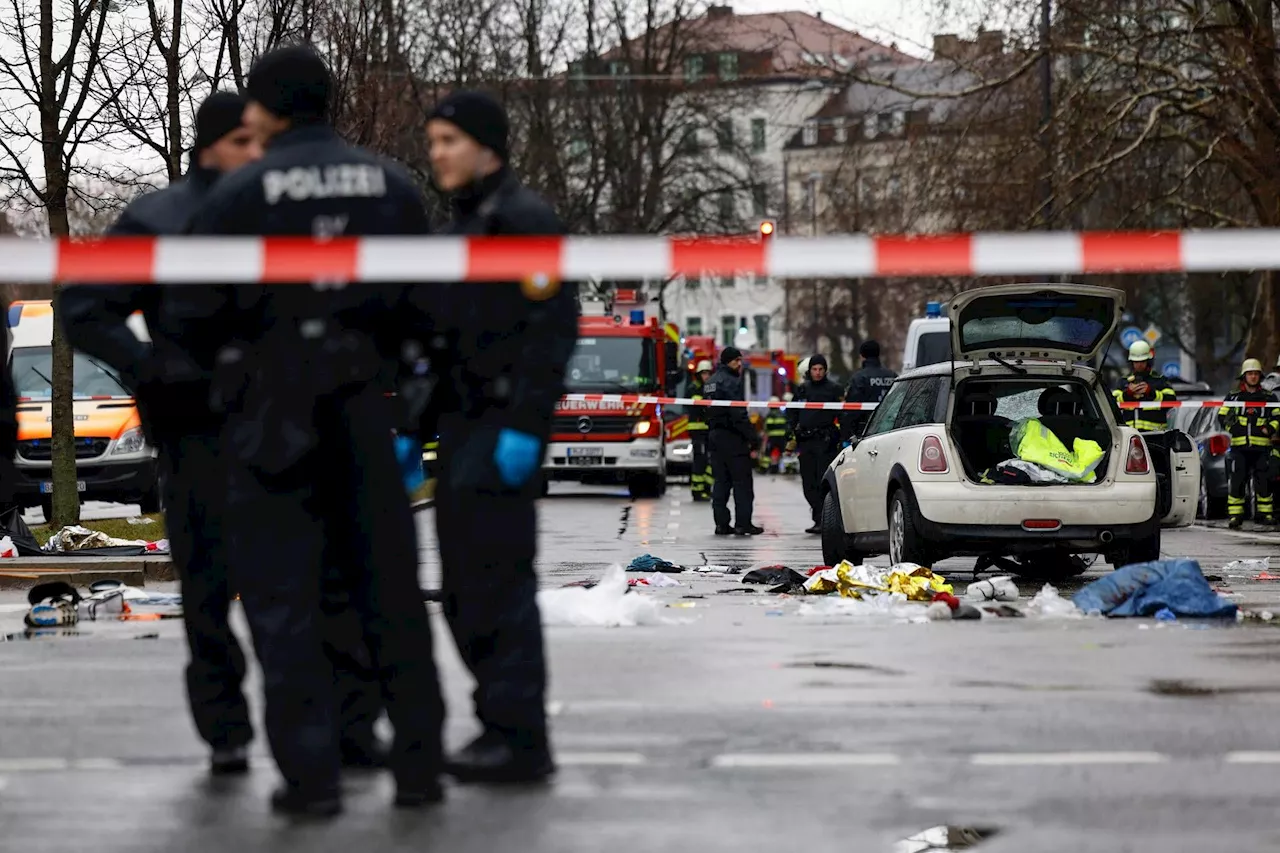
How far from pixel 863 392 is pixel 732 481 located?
5.26ft

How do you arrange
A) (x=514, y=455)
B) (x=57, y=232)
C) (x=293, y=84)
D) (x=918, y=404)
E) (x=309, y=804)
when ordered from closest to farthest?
(x=309, y=804) → (x=293, y=84) → (x=514, y=455) → (x=918, y=404) → (x=57, y=232)

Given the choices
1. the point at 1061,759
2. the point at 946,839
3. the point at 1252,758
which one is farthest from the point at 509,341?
the point at 1252,758

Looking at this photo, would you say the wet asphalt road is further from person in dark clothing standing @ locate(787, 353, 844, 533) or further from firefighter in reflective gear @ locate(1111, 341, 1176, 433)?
firefighter in reflective gear @ locate(1111, 341, 1176, 433)

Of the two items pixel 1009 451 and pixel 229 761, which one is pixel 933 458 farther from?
pixel 229 761

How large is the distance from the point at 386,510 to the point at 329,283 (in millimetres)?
616

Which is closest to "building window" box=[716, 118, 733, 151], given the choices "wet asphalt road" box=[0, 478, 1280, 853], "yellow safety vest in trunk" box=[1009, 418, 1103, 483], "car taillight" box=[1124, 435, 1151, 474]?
"yellow safety vest in trunk" box=[1009, 418, 1103, 483]

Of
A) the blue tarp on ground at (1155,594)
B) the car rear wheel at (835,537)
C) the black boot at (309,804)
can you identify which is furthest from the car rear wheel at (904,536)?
the black boot at (309,804)

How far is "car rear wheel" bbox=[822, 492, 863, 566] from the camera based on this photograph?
15297mm

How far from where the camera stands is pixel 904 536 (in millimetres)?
13789

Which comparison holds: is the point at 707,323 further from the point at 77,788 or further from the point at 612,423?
the point at 77,788

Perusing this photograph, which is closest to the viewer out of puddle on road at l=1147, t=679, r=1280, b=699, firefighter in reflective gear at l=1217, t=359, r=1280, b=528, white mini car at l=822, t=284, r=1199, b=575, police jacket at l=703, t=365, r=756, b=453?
puddle on road at l=1147, t=679, r=1280, b=699

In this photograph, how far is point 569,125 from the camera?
55.8 m

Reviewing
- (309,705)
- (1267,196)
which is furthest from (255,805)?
(1267,196)

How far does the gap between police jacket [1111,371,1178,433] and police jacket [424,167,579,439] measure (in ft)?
49.8
